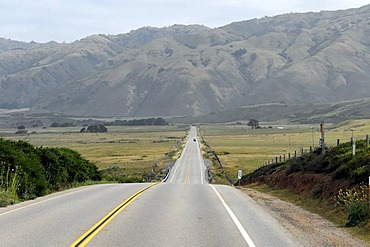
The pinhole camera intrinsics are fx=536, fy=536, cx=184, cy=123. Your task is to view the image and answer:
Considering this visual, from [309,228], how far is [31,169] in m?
13.8

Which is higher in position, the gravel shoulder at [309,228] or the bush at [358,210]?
the bush at [358,210]

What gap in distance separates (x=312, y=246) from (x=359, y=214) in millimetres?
3856

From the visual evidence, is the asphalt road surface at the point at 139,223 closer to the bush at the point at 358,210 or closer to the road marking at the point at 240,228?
the road marking at the point at 240,228

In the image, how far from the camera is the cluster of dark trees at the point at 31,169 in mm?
21828

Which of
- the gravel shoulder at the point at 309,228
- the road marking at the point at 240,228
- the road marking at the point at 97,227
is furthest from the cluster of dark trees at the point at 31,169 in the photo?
the gravel shoulder at the point at 309,228

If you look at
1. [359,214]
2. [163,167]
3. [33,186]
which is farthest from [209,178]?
[359,214]

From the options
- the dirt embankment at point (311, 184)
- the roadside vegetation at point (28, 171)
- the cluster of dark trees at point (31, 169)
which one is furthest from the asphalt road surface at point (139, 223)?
the dirt embankment at point (311, 184)

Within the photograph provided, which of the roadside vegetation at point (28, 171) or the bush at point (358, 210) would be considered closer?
the bush at point (358, 210)

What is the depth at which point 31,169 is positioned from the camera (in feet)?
78.3

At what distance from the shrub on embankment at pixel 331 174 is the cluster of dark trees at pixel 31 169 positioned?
1182 centimetres

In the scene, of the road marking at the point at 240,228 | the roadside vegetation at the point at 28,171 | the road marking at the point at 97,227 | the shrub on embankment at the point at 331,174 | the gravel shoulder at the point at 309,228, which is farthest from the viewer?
the roadside vegetation at the point at 28,171

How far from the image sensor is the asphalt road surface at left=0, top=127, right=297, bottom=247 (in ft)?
39.9

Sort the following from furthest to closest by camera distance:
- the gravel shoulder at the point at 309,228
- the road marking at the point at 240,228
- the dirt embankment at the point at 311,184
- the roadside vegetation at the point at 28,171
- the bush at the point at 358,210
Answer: the roadside vegetation at the point at 28,171, the dirt embankment at the point at 311,184, the bush at the point at 358,210, the gravel shoulder at the point at 309,228, the road marking at the point at 240,228

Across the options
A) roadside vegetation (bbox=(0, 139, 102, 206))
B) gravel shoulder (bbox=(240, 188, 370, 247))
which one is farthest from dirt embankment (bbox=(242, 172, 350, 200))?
roadside vegetation (bbox=(0, 139, 102, 206))
